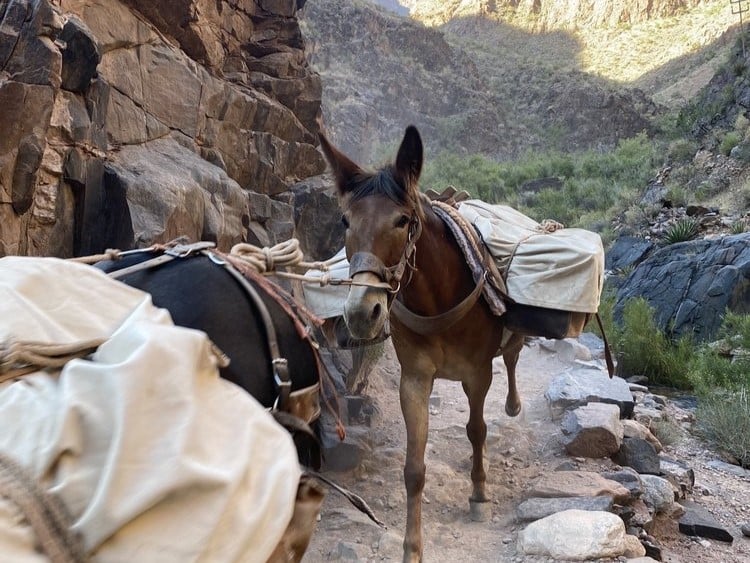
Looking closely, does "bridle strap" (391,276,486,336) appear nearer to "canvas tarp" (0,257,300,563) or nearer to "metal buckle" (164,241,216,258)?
"metal buckle" (164,241,216,258)

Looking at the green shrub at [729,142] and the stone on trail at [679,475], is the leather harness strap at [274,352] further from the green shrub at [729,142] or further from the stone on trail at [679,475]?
the green shrub at [729,142]

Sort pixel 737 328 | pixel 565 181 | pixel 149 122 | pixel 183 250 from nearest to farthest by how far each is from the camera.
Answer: pixel 183 250 → pixel 149 122 → pixel 737 328 → pixel 565 181

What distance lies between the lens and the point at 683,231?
11.7 meters

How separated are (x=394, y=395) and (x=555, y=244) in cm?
347

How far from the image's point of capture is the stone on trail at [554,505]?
11.4 feet

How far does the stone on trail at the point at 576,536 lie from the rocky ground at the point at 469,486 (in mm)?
83

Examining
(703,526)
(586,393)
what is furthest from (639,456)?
(586,393)

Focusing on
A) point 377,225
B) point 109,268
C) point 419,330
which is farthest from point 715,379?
point 109,268

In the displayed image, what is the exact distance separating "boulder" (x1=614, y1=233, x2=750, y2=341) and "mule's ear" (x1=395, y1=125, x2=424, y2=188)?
752 cm

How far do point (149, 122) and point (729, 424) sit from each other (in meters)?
6.25

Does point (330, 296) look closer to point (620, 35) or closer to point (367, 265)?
point (367, 265)

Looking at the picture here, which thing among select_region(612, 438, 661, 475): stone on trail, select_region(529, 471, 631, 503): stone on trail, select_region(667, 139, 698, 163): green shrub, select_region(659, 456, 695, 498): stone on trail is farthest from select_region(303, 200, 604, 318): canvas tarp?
select_region(667, 139, 698, 163): green shrub

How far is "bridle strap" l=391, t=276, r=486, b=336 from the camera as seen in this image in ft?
10.7

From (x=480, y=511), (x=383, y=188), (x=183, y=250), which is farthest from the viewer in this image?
(x=480, y=511)
